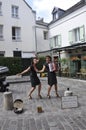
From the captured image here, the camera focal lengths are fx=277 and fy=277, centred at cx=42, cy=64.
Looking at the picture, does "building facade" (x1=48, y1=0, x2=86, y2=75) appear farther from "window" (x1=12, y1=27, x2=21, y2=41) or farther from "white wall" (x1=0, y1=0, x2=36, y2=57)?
"window" (x1=12, y1=27, x2=21, y2=41)

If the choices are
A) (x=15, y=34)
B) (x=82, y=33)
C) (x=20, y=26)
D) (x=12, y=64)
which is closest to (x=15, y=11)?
(x=20, y=26)

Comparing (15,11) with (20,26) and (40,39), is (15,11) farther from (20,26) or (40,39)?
(40,39)

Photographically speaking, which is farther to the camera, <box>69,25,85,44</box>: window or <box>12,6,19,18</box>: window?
<box>12,6,19,18</box>: window

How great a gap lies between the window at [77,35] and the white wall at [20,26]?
8056mm

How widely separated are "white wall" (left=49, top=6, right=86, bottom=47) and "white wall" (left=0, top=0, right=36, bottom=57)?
106 inches

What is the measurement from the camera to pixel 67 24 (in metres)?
29.4

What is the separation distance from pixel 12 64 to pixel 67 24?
7218mm

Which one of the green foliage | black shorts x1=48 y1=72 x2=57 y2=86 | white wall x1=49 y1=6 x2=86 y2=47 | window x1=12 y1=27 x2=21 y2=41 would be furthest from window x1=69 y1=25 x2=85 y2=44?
black shorts x1=48 y1=72 x2=57 y2=86

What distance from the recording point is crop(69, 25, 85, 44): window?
25.8 metres

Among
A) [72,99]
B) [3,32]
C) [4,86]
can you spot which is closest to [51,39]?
[3,32]

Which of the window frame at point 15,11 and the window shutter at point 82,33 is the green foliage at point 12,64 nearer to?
the window shutter at point 82,33

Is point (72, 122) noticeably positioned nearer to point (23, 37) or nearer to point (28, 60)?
point (28, 60)

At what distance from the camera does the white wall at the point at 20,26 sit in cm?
3269

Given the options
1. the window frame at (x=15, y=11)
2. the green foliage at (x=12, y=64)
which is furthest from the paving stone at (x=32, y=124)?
the window frame at (x=15, y=11)
